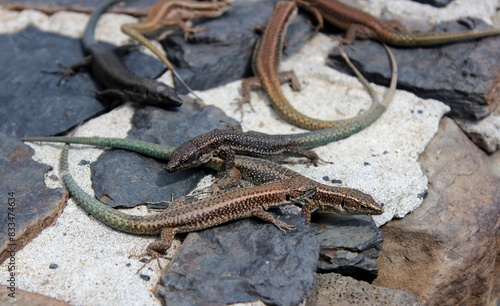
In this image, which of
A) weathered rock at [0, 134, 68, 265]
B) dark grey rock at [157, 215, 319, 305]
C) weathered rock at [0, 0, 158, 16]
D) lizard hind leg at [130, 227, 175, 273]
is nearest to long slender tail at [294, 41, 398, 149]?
dark grey rock at [157, 215, 319, 305]

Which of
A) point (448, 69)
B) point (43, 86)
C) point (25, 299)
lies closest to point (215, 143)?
point (25, 299)

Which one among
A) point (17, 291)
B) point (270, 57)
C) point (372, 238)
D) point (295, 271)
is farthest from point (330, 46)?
point (17, 291)

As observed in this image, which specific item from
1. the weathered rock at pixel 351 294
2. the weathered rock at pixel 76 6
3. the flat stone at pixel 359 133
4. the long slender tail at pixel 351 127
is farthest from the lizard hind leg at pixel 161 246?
the weathered rock at pixel 76 6

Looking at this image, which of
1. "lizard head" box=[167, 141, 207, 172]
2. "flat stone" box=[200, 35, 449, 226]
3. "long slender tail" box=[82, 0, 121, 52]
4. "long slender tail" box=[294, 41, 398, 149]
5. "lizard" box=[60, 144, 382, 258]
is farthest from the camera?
"long slender tail" box=[82, 0, 121, 52]

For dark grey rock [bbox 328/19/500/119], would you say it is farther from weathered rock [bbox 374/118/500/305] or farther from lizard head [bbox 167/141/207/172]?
lizard head [bbox 167/141/207/172]

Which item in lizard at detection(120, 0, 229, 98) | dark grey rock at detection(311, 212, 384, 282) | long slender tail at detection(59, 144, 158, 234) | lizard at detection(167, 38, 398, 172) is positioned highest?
lizard at detection(120, 0, 229, 98)

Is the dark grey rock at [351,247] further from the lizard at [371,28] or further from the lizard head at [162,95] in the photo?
the lizard at [371,28]

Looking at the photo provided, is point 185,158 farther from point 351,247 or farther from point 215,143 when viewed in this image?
point 351,247
